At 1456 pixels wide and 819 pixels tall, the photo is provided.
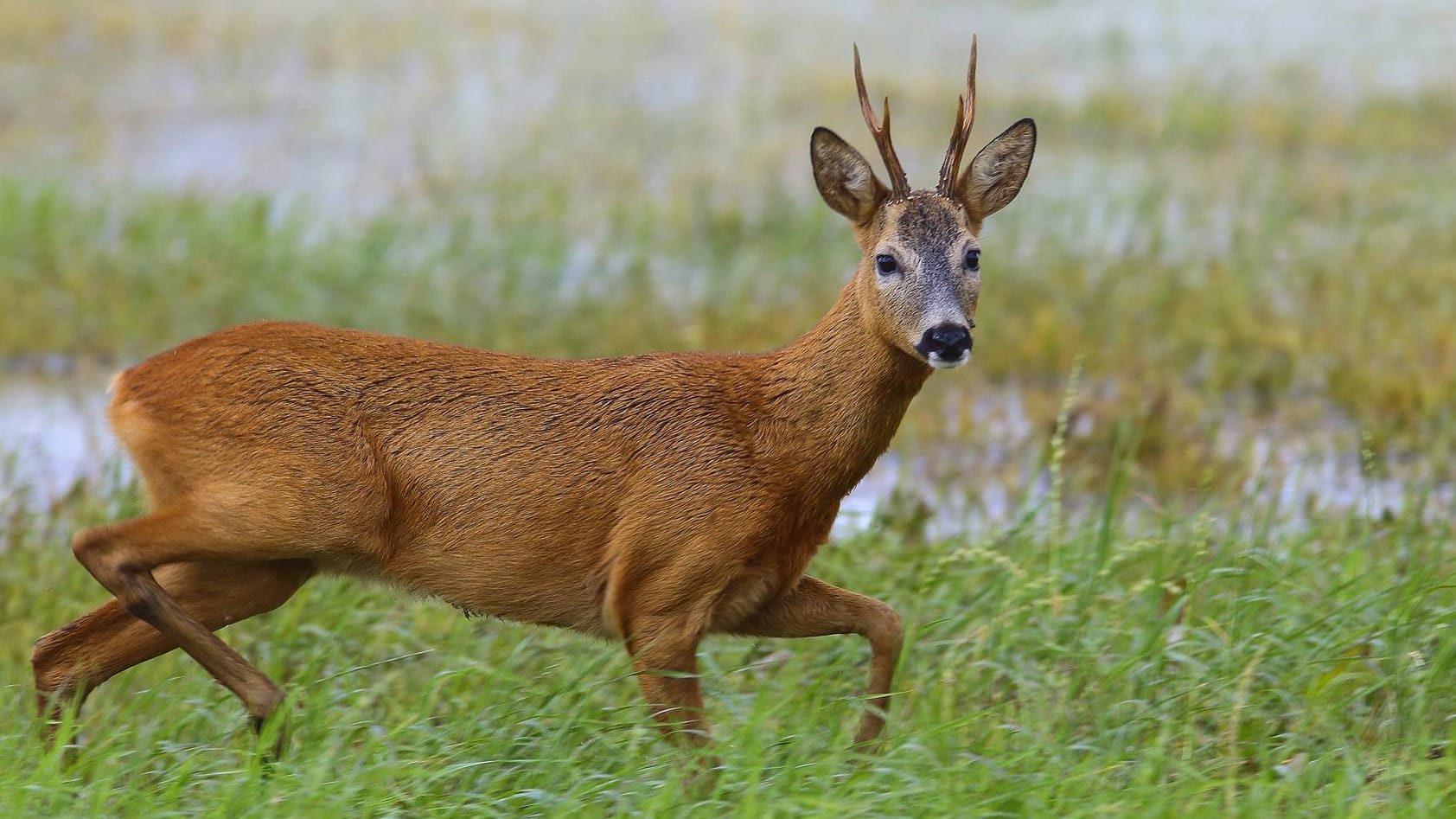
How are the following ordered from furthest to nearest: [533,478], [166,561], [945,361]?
[533,478] → [166,561] → [945,361]

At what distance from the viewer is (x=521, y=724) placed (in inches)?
190

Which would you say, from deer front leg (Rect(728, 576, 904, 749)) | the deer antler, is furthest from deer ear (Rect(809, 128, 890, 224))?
deer front leg (Rect(728, 576, 904, 749))

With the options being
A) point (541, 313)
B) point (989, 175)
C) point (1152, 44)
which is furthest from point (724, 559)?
point (1152, 44)

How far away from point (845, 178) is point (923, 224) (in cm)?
29

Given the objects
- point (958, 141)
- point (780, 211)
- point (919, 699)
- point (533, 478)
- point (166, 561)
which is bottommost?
point (919, 699)

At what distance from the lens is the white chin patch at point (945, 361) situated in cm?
475

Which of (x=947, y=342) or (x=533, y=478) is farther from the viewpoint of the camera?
(x=533, y=478)

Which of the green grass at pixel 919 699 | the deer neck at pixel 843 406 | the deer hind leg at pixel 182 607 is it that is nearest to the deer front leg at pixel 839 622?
the green grass at pixel 919 699

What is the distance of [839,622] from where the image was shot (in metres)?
5.19

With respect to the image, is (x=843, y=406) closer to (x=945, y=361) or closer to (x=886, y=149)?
(x=945, y=361)

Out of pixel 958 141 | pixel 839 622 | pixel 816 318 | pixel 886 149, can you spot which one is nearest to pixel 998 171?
pixel 958 141

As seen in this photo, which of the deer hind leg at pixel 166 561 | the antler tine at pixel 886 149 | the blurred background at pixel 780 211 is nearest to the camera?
the deer hind leg at pixel 166 561

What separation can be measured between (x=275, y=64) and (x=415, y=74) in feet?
3.74

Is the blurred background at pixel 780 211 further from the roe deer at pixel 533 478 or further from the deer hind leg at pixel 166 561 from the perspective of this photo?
the deer hind leg at pixel 166 561
